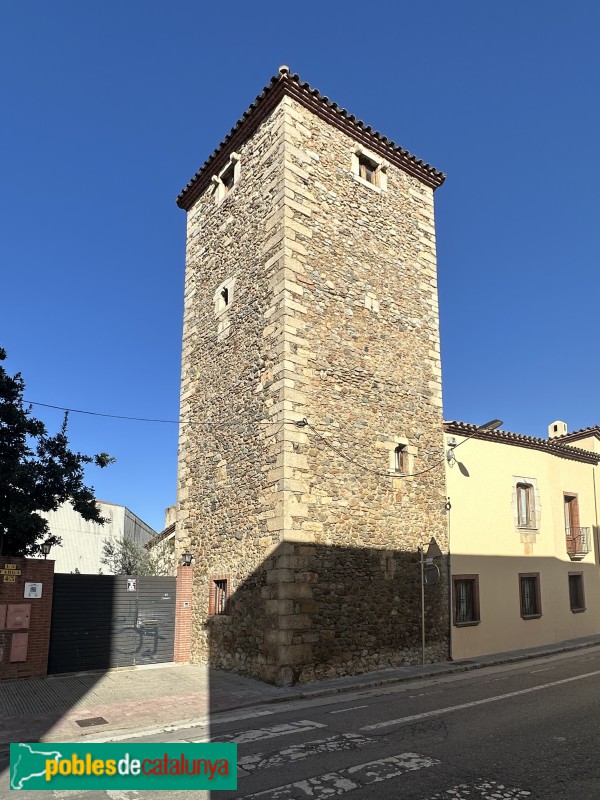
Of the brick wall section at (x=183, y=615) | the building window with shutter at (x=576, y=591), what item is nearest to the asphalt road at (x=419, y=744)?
the brick wall section at (x=183, y=615)

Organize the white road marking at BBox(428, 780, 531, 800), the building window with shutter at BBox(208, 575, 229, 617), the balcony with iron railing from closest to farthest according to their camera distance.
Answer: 1. the white road marking at BBox(428, 780, 531, 800)
2. the building window with shutter at BBox(208, 575, 229, 617)
3. the balcony with iron railing

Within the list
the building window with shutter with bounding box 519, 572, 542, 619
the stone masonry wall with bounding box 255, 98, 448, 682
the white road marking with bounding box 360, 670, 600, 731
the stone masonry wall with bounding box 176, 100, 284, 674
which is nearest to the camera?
the white road marking with bounding box 360, 670, 600, 731

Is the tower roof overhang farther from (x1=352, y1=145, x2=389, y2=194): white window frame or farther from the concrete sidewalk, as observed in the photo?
the concrete sidewalk

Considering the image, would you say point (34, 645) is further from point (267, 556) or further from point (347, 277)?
point (347, 277)

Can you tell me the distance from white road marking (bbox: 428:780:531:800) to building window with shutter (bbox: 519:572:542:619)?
11380 millimetres

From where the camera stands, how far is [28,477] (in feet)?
38.8

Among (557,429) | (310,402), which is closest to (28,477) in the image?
(310,402)

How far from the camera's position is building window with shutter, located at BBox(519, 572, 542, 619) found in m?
15.9

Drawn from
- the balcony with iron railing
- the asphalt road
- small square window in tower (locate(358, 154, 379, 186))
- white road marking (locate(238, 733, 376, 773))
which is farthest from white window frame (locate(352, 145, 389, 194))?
white road marking (locate(238, 733, 376, 773))

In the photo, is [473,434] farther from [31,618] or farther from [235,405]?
[31,618]

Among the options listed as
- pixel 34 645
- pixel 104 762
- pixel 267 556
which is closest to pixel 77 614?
pixel 34 645

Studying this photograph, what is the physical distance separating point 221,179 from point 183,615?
1062 cm

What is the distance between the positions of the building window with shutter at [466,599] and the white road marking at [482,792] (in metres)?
8.86

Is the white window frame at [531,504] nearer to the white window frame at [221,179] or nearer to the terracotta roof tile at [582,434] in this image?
the terracotta roof tile at [582,434]
